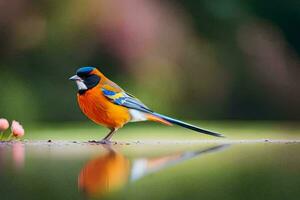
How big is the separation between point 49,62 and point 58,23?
1.05 feet

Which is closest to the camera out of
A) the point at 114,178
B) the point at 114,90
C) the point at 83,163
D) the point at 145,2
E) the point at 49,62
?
the point at 114,178

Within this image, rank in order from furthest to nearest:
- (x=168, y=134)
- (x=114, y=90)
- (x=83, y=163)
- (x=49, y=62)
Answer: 1. (x=49, y=62)
2. (x=168, y=134)
3. (x=114, y=90)
4. (x=83, y=163)

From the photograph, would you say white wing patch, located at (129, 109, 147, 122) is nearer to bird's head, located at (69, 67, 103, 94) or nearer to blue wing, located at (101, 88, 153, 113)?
blue wing, located at (101, 88, 153, 113)

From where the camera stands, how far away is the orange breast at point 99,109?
3020 millimetres

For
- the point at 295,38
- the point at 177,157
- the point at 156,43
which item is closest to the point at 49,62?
the point at 156,43

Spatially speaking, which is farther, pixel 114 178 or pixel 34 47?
pixel 34 47

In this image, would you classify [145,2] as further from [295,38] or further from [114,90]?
[114,90]

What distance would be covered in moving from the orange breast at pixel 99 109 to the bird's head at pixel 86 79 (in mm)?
17

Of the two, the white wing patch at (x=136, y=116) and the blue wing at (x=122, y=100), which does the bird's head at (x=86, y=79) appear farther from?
the white wing patch at (x=136, y=116)

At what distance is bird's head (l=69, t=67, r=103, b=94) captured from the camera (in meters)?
3.04

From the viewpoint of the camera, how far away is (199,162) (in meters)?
2.71

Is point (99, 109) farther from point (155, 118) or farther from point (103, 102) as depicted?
point (155, 118)

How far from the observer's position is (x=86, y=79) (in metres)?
3.06

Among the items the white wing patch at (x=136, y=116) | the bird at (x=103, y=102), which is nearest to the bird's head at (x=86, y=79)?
the bird at (x=103, y=102)
